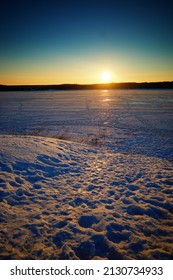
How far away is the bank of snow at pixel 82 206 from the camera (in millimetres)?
3256

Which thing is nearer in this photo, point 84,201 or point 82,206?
point 82,206

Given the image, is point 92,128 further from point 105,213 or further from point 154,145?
point 105,213

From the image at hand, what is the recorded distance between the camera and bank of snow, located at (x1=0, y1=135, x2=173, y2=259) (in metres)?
3.26

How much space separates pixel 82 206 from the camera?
4.39 m

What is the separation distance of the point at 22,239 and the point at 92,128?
34.1 feet
